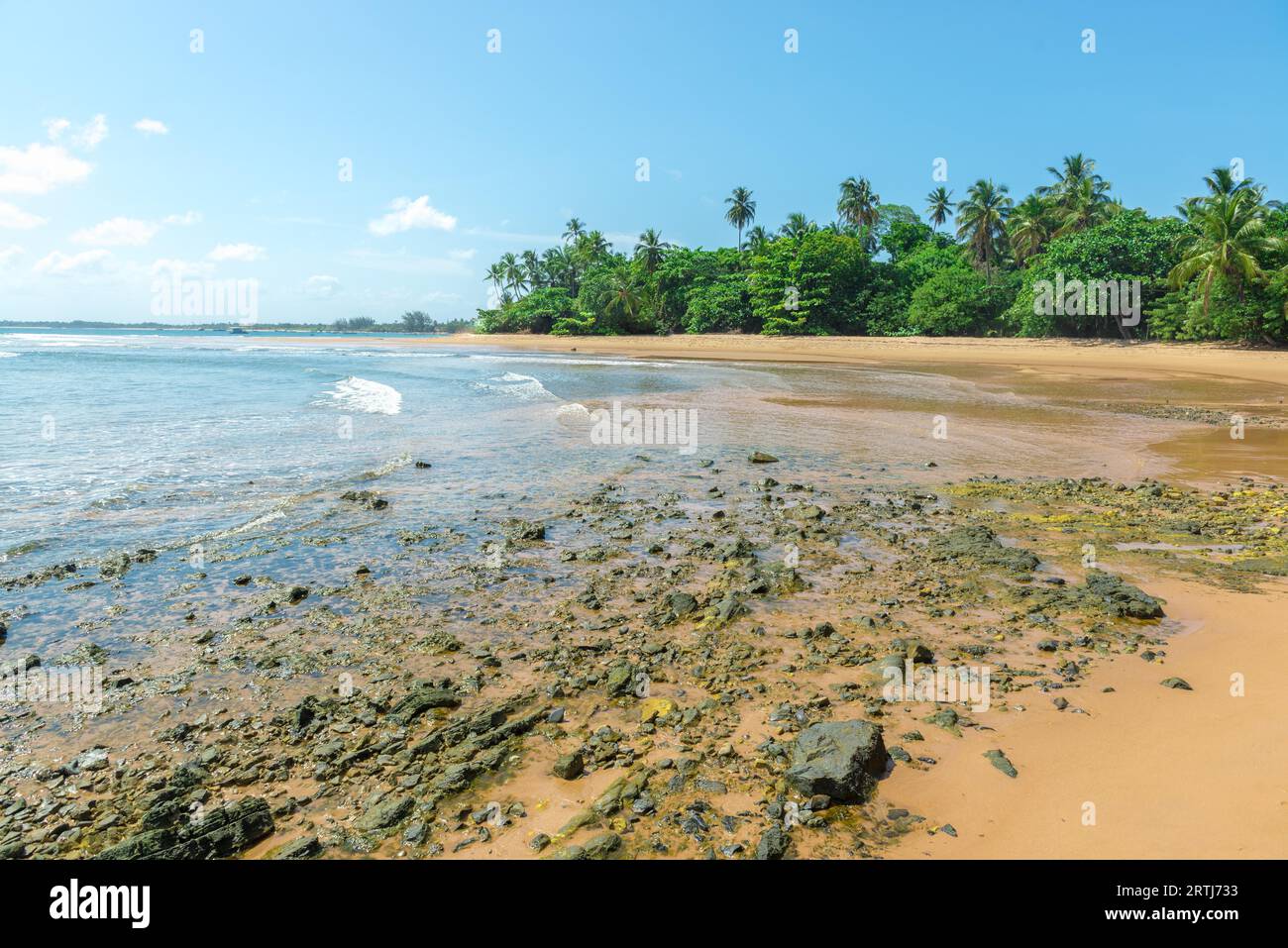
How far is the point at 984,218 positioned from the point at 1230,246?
31.9m

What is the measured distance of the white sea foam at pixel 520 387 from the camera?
83.0 ft

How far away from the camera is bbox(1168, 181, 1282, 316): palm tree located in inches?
1489

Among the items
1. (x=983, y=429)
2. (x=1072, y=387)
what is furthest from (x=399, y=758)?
(x=1072, y=387)

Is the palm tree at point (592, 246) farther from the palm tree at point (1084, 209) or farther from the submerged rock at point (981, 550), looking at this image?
the submerged rock at point (981, 550)

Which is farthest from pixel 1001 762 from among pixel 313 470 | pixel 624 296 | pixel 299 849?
pixel 624 296

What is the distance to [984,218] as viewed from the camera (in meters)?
67.1

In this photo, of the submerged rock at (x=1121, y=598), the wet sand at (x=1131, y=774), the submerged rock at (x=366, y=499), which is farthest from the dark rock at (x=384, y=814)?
the submerged rock at (x=366, y=499)

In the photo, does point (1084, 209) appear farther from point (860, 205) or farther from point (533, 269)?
point (533, 269)

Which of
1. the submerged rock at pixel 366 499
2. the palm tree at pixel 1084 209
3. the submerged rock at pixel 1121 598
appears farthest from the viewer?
the palm tree at pixel 1084 209

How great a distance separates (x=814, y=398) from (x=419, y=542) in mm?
18619

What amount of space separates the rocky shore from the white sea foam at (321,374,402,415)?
49.1ft

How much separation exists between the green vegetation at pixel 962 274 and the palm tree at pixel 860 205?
0.54 feet

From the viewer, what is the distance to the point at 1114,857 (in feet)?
9.62
